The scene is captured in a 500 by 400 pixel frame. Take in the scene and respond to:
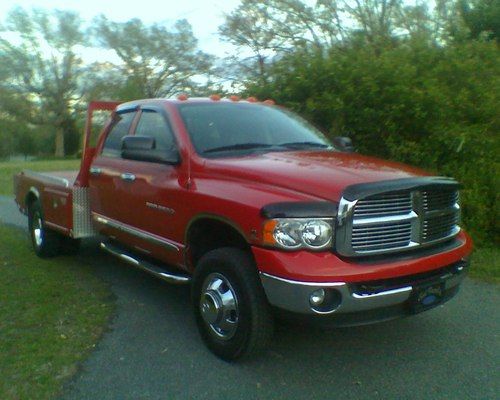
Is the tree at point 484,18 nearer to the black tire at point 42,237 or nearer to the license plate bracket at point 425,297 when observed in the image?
the black tire at point 42,237

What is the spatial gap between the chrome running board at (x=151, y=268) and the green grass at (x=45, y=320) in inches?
19.0

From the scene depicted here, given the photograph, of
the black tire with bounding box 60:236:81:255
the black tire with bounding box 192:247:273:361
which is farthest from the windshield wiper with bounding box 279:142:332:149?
the black tire with bounding box 60:236:81:255

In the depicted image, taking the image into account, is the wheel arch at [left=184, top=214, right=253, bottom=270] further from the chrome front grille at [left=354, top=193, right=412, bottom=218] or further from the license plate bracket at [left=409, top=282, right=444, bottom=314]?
the license plate bracket at [left=409, top=282, right=444, bottom=314]

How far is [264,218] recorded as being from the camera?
387 centimetres

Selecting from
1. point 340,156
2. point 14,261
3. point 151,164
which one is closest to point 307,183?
point 340,156

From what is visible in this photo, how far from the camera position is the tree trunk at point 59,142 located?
5897 cm

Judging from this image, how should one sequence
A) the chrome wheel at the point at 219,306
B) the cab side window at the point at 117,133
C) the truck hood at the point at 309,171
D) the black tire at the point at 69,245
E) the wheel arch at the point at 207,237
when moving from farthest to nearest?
the black tire at the point at 69,245
the cab side window at the point at 117,133
the wheel arch at the point at 207,237
the chrome wheel at the point at 219,306
the truck hood at the point at 309,171

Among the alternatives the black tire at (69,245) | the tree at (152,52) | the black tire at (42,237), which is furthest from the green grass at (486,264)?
the tree at (152,52)

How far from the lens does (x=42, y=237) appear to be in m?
7.54

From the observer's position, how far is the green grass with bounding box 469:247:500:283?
6.59 metres

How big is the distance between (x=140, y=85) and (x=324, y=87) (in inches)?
1619

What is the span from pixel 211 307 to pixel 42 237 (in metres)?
3.91

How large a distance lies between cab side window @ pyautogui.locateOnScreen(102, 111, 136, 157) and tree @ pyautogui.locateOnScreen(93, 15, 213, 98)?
43234mm

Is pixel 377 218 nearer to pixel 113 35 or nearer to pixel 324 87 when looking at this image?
pixel 324 87
